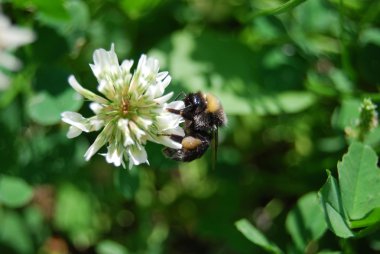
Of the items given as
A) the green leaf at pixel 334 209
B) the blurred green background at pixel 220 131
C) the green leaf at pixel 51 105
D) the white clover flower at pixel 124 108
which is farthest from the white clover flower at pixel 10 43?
the green leaf at pixel 334 209

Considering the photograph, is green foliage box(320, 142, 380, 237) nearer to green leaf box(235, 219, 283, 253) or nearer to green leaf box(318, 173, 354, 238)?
green leaf box(318, 173, 354, 238)

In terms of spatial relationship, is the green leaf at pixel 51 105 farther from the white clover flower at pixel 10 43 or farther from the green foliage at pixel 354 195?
the green foliage at pixel 354 195

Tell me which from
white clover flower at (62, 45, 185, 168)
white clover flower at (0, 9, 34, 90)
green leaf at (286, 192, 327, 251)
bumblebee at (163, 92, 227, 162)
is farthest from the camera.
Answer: white clover flower at (0, 9, 34, 90)

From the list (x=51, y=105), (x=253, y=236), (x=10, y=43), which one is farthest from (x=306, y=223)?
(x=10, y=43)

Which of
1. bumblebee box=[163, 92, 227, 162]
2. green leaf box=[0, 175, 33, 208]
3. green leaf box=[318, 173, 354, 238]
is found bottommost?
green leaf box=[0, 175, 33, 208]

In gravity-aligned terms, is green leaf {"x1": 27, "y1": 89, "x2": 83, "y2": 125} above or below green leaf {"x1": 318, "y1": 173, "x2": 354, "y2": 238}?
below

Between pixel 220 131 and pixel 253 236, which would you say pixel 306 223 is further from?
pixel 220 131

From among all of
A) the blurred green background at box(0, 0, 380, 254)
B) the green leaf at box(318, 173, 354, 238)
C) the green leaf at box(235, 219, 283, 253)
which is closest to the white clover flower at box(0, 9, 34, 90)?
the blurred green background at box(0, 0, 380, 254)
